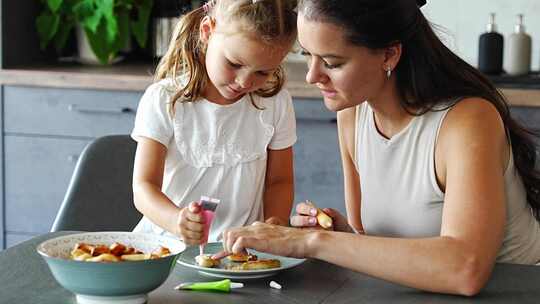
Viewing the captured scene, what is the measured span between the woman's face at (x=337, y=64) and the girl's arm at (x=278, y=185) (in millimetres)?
480

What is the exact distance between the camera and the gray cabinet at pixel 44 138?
11.2 feet

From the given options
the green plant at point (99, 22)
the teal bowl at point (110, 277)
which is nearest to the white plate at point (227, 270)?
the teal bowl at point (110, 277)

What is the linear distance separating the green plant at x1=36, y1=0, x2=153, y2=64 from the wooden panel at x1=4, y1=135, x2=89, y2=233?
0.42m

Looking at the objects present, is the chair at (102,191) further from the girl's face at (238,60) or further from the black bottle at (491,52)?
the black bottle at (491,52)

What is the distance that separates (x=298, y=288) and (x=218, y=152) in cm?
72

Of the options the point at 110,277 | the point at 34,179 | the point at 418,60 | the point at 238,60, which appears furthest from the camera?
the point at 34,179

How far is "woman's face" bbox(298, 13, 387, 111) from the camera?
1.74m

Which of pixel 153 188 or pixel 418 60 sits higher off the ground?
pixel 418 60

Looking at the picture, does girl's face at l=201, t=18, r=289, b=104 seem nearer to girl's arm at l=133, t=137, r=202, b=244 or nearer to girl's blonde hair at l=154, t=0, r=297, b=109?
girl's blonde hair at l=154, t=0, r=297, b=109

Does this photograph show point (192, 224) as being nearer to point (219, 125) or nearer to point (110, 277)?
point (110, 277)

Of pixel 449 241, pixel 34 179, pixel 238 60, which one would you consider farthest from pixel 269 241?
pixel 34 179

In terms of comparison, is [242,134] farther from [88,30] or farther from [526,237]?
[88,30]

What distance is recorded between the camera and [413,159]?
1896 millimetres

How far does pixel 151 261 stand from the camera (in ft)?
4.68
